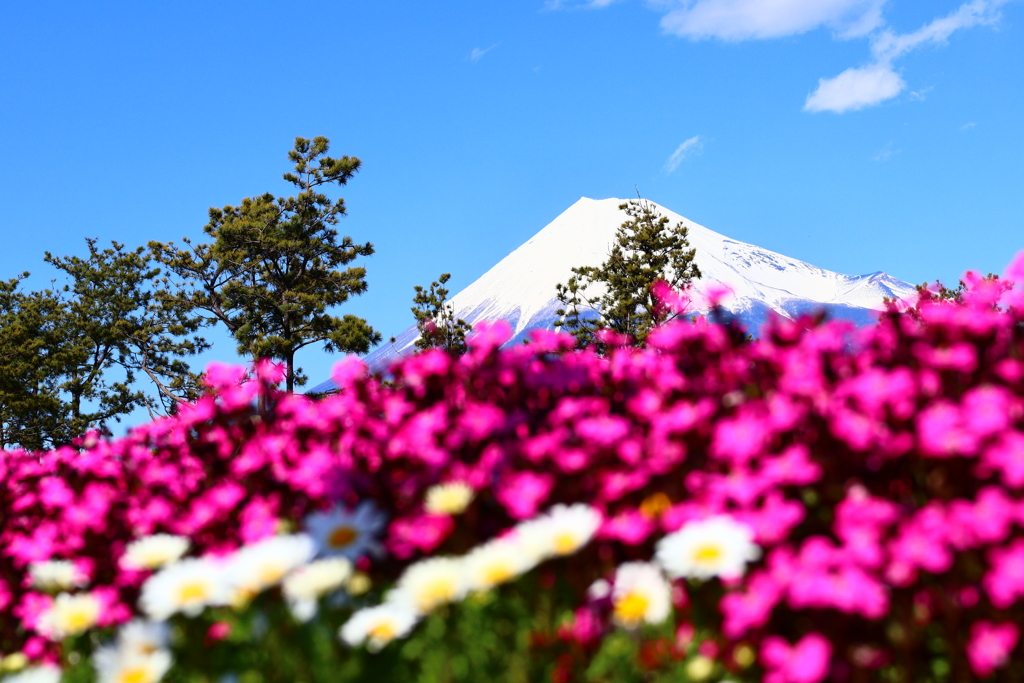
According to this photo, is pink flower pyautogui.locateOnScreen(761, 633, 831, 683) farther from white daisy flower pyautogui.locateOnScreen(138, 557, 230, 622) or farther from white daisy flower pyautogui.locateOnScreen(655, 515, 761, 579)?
white daisy flower pyautogui.locateOnScreen(138, 557, 230, 622)

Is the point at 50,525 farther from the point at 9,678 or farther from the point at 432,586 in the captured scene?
the point at 432,586

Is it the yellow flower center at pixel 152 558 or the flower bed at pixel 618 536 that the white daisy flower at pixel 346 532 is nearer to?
the flower bed at pixel 618 536

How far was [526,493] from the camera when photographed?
132 inches

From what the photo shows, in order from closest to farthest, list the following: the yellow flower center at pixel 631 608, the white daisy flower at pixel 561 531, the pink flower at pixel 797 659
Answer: the pink flower at pixel 797 659 → the yellow flower center at pixel 631 608 → the white daisy flower at pixel 561 531

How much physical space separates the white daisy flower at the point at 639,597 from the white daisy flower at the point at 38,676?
220cm

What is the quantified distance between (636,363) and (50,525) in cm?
331

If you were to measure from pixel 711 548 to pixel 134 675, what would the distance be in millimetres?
1982

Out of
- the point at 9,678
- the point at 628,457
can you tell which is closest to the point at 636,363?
the point at 628,457

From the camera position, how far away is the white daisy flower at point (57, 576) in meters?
4.10

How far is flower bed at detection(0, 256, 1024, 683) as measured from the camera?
8.94 ft

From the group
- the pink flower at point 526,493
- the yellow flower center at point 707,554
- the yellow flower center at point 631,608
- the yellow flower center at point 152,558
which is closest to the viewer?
the yellow flower center at point 707,554

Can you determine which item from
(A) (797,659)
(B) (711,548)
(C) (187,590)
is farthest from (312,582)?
(A) (797,659)

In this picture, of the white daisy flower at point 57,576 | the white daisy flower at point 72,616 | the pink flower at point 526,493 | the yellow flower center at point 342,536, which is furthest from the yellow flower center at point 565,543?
the white daisy flower at point 57,576

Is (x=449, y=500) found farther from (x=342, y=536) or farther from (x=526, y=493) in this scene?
(x=342, y=536)
